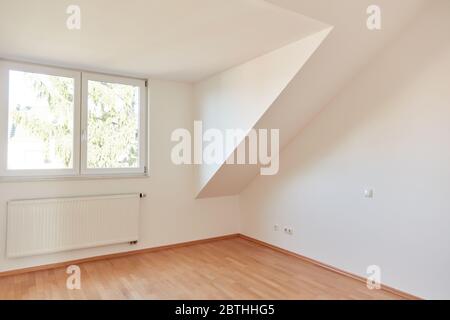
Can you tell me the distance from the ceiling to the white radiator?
1.64 metres

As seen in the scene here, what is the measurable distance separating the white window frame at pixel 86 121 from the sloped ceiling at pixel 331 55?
3.63ft

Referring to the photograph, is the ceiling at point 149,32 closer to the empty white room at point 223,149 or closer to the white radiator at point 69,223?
the empty white room at point 223,149

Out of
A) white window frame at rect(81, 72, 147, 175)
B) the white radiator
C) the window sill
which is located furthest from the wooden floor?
white window frame at rect(81, 72, 147, 175)

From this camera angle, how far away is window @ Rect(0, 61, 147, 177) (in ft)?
10.6

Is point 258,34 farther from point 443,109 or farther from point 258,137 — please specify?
point 443,109

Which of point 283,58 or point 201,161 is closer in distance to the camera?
point 283,58

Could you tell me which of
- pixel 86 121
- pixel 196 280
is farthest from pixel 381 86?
pixel 86 121

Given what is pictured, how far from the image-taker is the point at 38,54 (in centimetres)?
306

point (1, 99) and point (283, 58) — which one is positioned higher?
point (283, 58)

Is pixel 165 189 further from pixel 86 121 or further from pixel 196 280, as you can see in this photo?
pixel 196 280

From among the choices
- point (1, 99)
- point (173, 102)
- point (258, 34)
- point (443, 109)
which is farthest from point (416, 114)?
point (1, 99)
